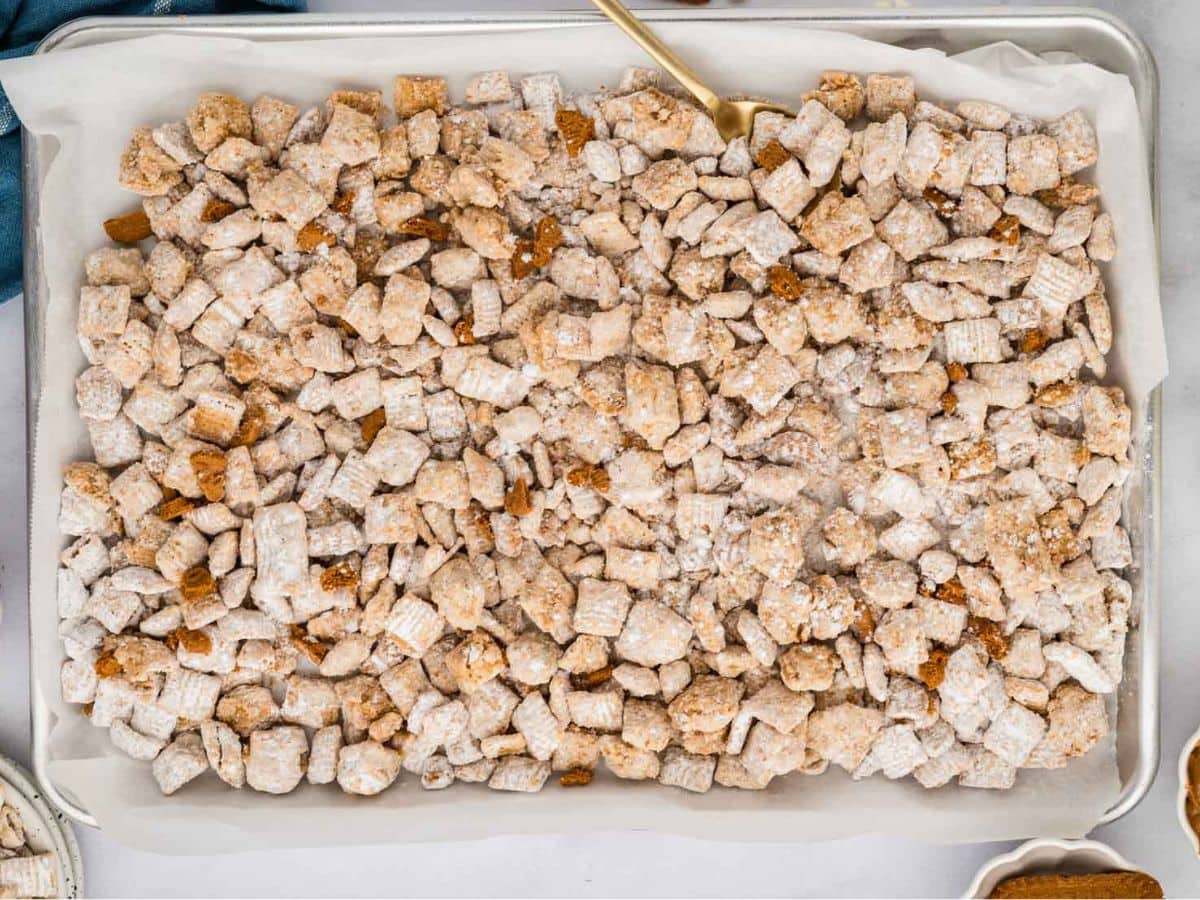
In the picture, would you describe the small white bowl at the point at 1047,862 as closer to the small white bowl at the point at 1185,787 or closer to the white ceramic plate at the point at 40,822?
the small white bowl at the point at 1185,787

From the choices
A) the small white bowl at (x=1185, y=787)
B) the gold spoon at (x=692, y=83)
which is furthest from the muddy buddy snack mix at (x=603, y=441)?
the small white bowl at (x=1185, y=787)

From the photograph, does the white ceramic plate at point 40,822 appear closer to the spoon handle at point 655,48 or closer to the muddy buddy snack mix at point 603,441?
the muddy buddy snack mix at point 603,441

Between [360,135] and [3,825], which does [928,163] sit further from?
[3,825]

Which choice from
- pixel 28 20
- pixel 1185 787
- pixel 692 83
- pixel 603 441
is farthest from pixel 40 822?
pixel 1185 787

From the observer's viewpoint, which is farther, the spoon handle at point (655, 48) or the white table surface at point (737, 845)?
the white table surface at point (737, 845)

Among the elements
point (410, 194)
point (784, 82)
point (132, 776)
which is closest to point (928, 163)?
point (784, 82)

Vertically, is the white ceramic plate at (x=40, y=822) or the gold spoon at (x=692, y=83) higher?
the gold spoon at (x=692, y=83)

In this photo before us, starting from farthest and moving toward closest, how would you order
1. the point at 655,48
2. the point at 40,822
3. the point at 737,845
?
the point at 737,845 < the point at 40,822 < the point at 655,48

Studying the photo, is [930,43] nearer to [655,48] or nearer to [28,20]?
[655,48]
